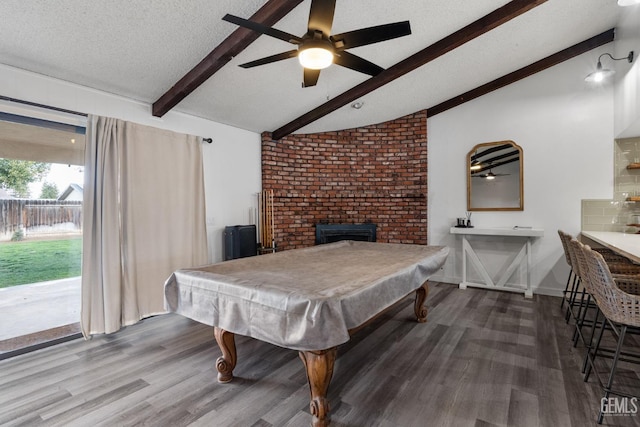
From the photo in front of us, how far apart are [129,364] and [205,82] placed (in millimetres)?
2826

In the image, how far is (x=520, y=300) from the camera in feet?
13.4

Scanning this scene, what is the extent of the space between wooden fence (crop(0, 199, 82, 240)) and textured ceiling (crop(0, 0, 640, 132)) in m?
1.18

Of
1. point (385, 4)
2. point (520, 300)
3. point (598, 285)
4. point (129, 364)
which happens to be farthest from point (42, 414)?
point (520, 300)

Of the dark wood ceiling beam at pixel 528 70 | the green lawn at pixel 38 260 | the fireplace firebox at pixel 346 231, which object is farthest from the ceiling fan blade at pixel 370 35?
the fireplace firebox at pixel 346 231

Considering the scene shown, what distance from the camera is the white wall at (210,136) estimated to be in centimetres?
276

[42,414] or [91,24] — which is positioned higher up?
[91,24]

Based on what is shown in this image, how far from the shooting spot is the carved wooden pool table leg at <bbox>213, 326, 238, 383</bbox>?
2146mm

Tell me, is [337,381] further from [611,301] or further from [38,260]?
[38,260]

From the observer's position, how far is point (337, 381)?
2.19 m

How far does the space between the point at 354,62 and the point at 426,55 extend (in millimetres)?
1607

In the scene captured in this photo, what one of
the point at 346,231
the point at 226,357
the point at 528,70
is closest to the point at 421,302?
the point at 226,357

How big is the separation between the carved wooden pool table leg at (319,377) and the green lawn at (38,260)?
2804 millimetres

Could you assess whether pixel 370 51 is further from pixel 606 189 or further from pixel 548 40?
pixel 606 189

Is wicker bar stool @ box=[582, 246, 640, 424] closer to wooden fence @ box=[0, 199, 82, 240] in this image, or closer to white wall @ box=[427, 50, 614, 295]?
white wall @ box=[427, 50, 614, 295]
